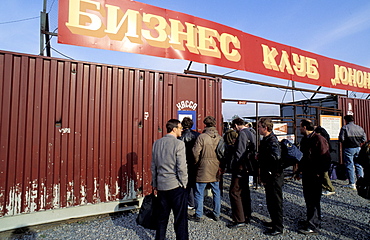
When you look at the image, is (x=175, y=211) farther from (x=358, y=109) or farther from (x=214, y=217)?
(x=358, y=109)

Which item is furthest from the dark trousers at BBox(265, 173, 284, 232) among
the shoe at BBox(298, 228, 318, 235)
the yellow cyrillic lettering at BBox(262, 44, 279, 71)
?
the yellow cyrillic lettering at BBox(262, 44, 279, 71)

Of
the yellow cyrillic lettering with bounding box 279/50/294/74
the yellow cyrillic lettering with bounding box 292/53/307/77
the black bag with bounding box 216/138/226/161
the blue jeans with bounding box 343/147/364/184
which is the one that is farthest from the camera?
the yellow cyrillic lettering with bounding box 292/53/307/77

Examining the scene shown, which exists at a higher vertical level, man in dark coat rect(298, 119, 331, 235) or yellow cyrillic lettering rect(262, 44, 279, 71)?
yellow cyrillic lettering rect(262, 44, 279, 71)

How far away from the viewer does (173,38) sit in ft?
17.6

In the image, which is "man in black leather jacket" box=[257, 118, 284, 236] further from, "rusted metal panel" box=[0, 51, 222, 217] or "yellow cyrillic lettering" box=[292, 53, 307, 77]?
"yellow cyrillic lettering" box=[292, 53, 307, 77]

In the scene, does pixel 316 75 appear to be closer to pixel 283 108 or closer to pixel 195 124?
pixel 283 108

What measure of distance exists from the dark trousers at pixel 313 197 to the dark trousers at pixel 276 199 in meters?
0.48

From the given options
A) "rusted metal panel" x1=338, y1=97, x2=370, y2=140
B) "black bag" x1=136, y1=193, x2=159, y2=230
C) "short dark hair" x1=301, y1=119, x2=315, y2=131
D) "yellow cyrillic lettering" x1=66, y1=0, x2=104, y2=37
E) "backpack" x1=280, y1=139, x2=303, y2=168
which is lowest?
"black bag" x1=136, y1=193, x2=159, y2=230

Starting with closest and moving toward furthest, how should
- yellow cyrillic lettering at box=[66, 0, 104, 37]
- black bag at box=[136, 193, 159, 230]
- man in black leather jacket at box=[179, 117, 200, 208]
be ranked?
1. black bag at box=[136, 193, 159, 230]
2. man in black leather jacket at box=[179, 117, 200, 208]
3. yellow cyrillic lettering at box=[66, 0, 104, 37]

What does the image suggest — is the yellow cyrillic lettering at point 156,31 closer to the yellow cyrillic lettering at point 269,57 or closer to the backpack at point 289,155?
the yellow cyrillic lettering at point 269,57

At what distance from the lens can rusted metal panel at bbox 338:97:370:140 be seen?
7.72m

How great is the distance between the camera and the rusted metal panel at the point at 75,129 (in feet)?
10.9

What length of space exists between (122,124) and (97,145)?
23.9 inches

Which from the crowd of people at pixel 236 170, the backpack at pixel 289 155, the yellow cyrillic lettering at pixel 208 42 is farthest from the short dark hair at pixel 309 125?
the yellow cyrillic lettering at pixel 208 42
